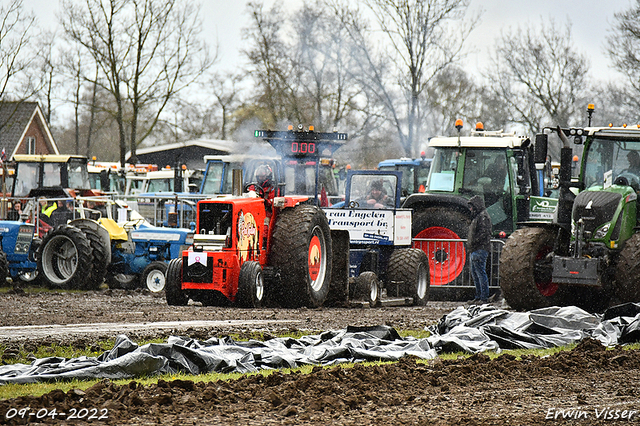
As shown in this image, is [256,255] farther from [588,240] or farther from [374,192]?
[588,240]

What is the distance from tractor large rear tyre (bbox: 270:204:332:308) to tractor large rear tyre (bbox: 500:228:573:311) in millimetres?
2722

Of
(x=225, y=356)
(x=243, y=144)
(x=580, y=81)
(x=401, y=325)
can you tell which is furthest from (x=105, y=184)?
(x=580, y=81)

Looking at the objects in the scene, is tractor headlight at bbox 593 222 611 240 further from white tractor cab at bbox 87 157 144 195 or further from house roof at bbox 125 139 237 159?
house roof at bbox 125 139 237 159

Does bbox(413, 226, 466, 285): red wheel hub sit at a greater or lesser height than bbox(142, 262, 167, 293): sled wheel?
greater

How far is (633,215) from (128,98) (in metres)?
26.3

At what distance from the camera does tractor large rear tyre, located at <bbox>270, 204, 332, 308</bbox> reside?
12.4 m

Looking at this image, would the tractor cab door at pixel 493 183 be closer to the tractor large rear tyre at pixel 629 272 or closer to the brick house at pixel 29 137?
the tractor large rear tyre at pixel 629 272

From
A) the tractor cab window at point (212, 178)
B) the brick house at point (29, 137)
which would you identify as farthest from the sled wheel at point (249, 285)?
the brick house at point (29, 137)

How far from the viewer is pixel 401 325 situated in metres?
10.7

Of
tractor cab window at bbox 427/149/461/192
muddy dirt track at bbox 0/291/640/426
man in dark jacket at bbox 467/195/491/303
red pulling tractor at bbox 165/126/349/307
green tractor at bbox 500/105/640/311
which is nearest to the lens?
muddy dirt track at bbox 0/291/640/426

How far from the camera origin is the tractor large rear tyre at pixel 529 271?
12.2 metres

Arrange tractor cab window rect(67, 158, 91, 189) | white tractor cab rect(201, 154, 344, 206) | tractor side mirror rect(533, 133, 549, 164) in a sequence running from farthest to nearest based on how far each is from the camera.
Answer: tractor cab window rect(67, 158, 91, 189), white tractor cab rect(201, 154, 344, 206), tractor side mirror rect(533, 133, 549, 164)

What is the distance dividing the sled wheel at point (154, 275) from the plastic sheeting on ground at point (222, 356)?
8.59 m

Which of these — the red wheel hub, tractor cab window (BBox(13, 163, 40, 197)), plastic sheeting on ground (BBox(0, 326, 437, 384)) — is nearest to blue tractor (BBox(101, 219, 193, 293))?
the red wheel hub
